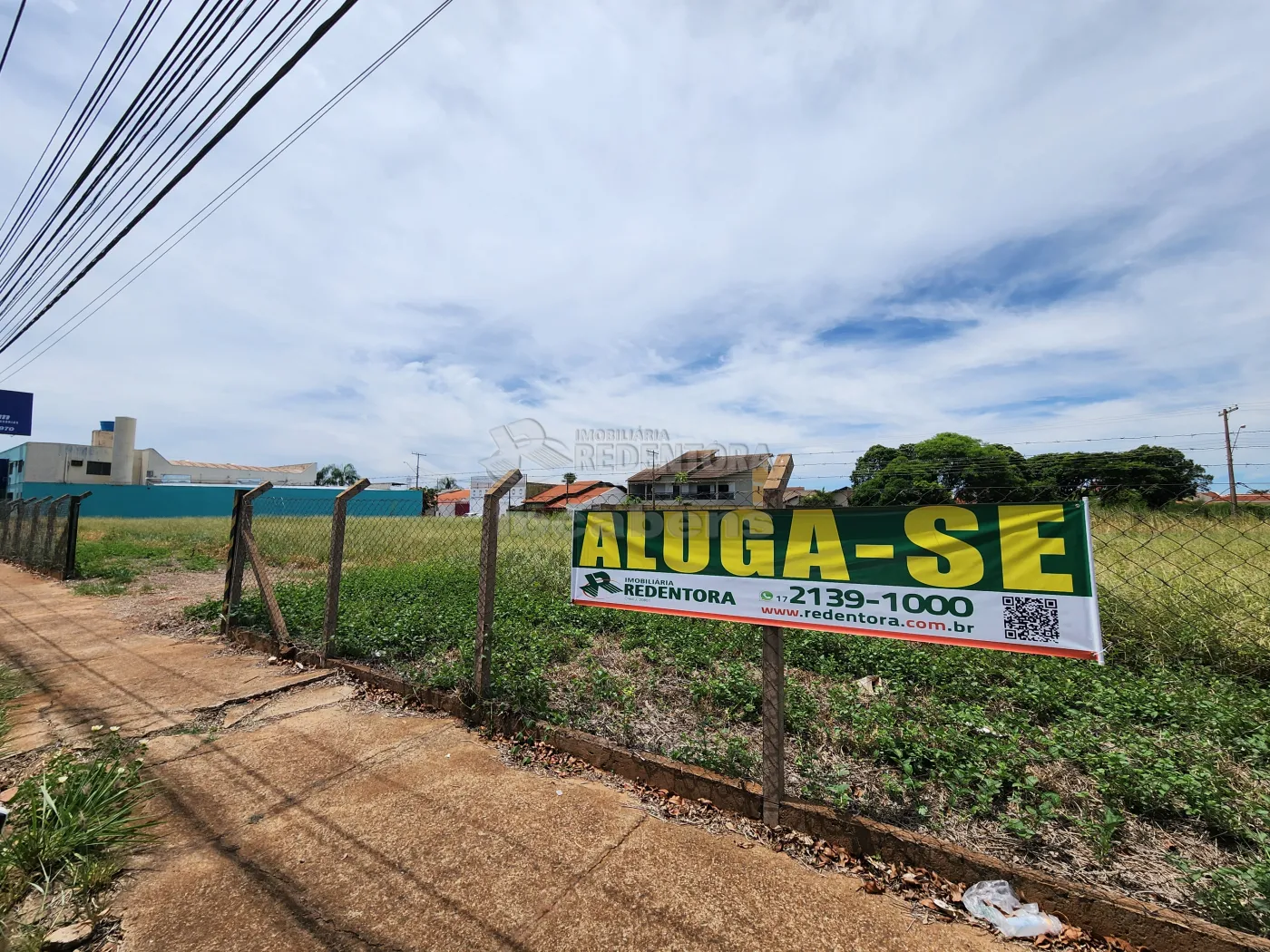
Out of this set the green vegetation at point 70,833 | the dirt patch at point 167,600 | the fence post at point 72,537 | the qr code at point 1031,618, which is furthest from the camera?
the fence post at point 72,537

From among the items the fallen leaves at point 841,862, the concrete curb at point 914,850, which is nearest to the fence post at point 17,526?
the concrete curb at point 914,850

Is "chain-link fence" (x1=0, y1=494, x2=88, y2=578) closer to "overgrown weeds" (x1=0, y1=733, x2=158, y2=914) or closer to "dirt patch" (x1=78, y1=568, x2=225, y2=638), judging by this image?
"dirt patch" (x1=78, y1=568, x2=225, y2=638)

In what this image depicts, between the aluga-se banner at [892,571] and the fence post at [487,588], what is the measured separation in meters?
1.06

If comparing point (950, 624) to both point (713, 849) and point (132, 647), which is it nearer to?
point (713, 849)

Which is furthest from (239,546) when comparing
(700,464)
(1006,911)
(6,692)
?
(700,464)

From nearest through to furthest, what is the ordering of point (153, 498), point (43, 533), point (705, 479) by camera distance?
point (43, 533) → point (705, 479) → point (153, 498)

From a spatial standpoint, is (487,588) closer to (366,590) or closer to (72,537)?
(366,590)

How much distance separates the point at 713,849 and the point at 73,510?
41.7 feet

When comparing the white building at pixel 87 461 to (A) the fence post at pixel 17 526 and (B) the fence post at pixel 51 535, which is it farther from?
(B) the fence post at pixel 51 535

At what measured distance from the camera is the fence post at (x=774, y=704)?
103 inches

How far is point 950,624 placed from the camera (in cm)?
242

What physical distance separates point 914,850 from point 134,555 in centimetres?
1636

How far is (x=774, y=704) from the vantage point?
8.73 ft

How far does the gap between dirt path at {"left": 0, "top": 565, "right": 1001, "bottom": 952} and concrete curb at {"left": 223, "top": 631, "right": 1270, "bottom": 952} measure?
193 mm
